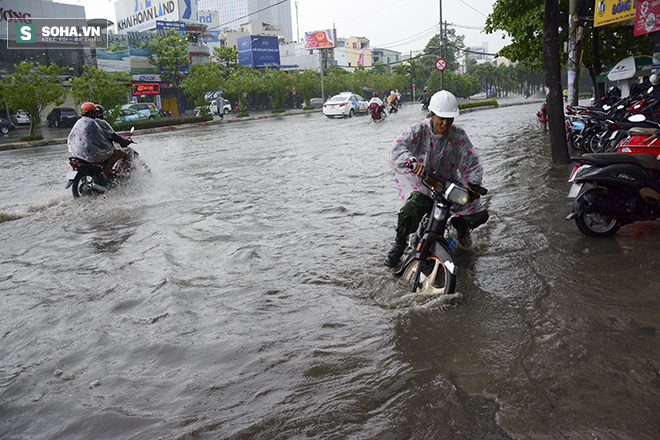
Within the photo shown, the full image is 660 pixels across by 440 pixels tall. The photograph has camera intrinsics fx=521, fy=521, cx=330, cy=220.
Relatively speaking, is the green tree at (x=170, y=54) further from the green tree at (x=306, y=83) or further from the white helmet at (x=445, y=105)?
the white helmet at (x=445, y=105)

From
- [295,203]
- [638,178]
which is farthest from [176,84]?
[638,178]

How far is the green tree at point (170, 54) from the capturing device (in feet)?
146

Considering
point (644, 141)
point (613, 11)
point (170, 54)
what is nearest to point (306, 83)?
point (170, 54)

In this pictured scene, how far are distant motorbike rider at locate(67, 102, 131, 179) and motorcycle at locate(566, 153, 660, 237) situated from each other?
6.92 meters

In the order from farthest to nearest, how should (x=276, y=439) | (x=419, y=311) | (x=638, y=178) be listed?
(x=638, y=178)
(x=419, y=311)
(x=276, y=439)

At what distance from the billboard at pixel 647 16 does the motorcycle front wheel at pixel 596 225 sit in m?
8.47

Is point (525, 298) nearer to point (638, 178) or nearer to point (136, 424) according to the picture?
point (638, 178)

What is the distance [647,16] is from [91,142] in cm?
1158

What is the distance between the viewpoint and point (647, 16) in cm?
1134

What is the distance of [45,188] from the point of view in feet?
32.6

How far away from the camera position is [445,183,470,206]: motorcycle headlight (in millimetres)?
3590

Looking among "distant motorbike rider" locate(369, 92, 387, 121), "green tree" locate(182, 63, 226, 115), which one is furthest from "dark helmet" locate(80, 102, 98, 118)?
"green tree" locate(182, 63, 226, 115)

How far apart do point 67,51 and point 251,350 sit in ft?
140

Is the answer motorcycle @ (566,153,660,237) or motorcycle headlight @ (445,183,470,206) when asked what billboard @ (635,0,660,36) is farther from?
motorcycle headlight @ (445,183,470,206)
